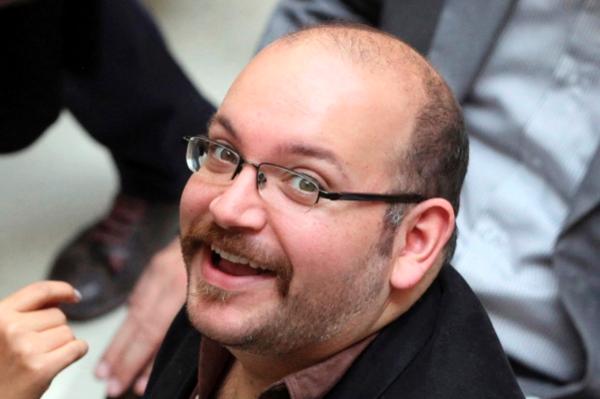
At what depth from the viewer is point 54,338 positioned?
1.04 metres

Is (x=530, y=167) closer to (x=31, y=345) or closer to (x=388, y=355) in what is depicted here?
(x=388, y=355)

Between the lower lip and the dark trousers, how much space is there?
884 mm

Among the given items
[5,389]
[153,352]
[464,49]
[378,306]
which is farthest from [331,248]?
[153,352]

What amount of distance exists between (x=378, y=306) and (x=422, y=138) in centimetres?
17

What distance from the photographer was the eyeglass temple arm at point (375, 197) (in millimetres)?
857

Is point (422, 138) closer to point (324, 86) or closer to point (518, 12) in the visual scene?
point (324, 86)

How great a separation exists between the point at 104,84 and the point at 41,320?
33.4 inches

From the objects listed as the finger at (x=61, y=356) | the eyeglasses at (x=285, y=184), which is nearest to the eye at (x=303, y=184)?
the eyeglasses at (x=285, y=184)

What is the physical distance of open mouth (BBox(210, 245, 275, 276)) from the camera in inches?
33.4

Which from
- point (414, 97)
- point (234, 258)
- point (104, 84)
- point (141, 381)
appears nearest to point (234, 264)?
point (234, 258)

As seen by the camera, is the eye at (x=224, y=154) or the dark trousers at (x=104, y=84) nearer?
the eye at (x=224, y=154)

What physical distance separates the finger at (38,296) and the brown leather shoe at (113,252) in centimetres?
85

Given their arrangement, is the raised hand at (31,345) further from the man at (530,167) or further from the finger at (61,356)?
the man at (530,167)

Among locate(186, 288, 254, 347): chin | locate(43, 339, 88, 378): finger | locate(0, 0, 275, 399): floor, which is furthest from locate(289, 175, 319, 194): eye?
locate(0, 0, 275, 399): floor
